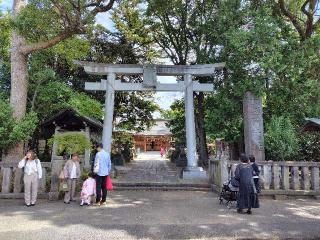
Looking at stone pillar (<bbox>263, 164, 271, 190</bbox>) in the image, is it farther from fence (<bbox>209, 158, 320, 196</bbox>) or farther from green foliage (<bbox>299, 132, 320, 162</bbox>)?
green foliage (<bbox>299, 132, 320, 162</bbox>)

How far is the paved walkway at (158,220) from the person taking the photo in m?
6.74

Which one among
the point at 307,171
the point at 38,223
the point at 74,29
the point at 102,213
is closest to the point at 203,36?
the point at 74,29

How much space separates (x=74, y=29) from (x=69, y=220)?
24.9ft

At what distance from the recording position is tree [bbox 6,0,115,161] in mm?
12156

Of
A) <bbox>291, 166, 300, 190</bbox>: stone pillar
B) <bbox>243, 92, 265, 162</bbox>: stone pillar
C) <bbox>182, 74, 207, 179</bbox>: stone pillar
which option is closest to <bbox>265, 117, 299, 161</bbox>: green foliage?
A: <bbox>243, 92, 265, 162</bbox>: stone pillar

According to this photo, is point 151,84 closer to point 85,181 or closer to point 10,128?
point 10,128

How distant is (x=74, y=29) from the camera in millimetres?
12734

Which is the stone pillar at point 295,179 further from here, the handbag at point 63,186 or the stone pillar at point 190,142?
the handbag at point 63,186

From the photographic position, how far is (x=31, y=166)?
10211mm

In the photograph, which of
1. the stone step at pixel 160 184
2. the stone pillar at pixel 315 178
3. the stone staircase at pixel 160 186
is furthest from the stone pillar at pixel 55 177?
the stone pillar at pixel 315 178

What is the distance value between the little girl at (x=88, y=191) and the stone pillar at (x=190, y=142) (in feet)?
20.2

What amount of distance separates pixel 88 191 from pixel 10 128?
468cm

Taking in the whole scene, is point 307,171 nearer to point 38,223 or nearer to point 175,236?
point 175,236

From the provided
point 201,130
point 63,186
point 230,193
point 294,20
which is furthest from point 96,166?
point 201,130
